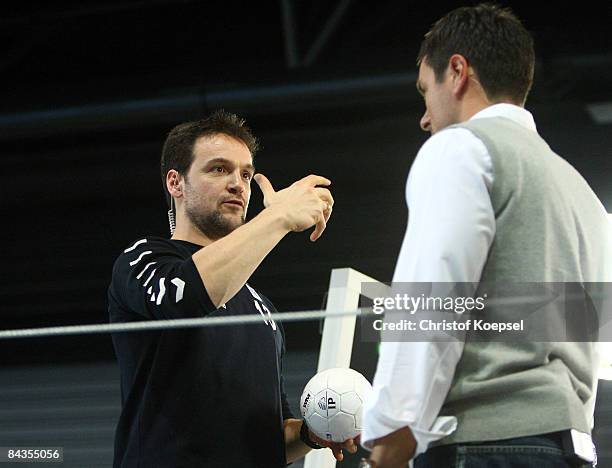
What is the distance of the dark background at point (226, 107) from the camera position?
542 centimetres

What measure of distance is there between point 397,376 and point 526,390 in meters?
0.19

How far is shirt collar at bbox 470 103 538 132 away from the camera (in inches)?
58.6

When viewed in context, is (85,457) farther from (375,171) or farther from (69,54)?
(69,54)

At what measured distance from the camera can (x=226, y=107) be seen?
5652 mm

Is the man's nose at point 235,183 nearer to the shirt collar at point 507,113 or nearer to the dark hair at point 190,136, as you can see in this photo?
the dark hair at point 190,136

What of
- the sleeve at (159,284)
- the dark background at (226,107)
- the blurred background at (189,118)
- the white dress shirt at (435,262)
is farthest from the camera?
the dark background at (226,107)

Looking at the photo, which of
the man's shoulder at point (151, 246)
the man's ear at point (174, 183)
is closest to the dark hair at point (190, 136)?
the man's ear at point (174, 183)

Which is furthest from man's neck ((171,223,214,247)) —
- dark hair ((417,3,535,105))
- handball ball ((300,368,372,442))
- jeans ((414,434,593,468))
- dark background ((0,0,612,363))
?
dark background ((0,0,612,363))

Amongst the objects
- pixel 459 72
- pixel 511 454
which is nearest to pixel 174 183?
pixel 459 72

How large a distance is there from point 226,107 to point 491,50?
166 inches

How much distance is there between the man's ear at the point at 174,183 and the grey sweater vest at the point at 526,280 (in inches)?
40.1

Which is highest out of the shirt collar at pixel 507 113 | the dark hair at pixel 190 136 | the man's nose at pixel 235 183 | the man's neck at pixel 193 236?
the dark hair at pixel 190 136

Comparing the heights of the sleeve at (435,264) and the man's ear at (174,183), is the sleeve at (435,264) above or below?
below

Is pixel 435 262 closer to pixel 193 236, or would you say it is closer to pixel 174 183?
pixel 193 236
